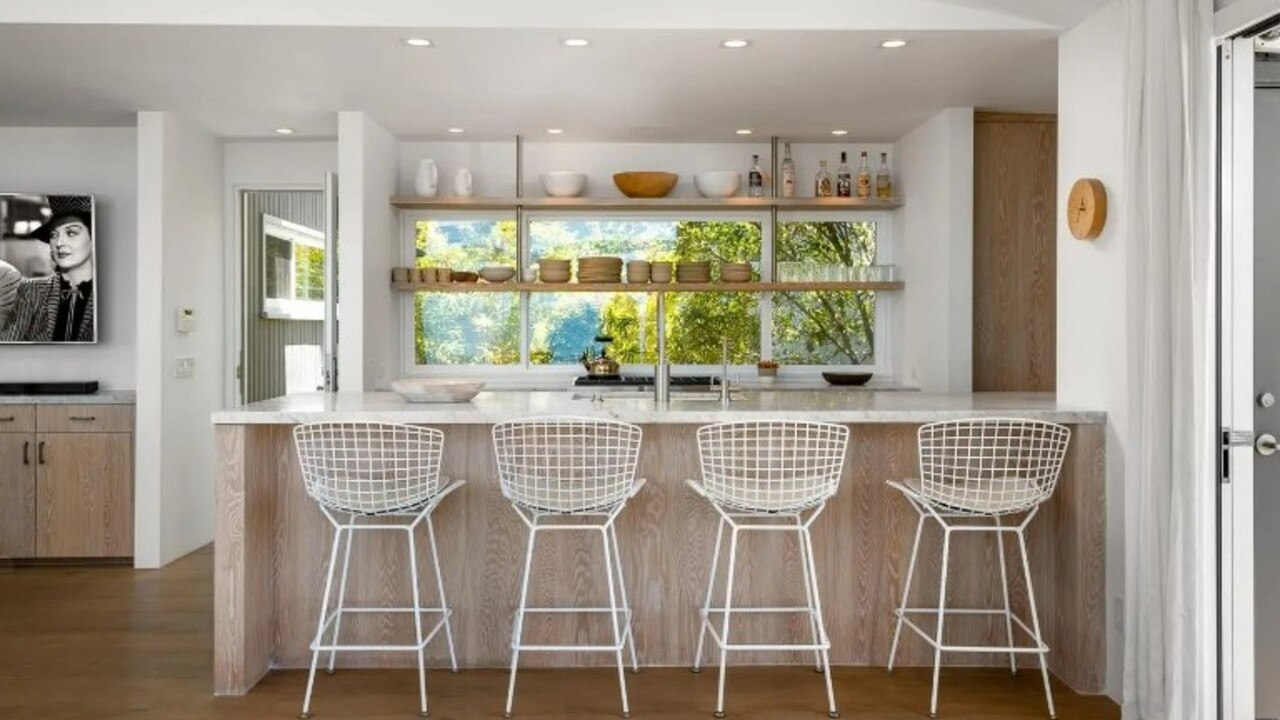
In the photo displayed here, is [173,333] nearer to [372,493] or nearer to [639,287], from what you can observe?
[639,287]

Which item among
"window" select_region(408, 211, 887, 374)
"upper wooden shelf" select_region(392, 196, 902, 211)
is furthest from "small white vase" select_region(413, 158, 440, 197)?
"window" select_region(408, 211, 887, 374)

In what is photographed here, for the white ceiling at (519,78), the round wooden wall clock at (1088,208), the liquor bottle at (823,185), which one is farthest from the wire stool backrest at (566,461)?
the liquor bottle at (823,185)

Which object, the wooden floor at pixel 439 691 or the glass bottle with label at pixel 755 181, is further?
the glass bottle with label at pixel 755 181

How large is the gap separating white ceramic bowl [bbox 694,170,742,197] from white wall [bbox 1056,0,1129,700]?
2.42 m

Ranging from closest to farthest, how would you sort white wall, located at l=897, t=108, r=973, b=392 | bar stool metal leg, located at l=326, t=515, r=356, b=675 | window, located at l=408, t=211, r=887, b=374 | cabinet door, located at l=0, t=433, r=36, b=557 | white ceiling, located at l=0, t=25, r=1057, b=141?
bar stool metal leg, located at l=326, t=515, r=356, b=675 < white ceiling, located at l=0, t=25, r=1057, b=141 < white wall, located at l=897, t=108, r=973, b=392 < cabinet door, located at l=0, t=433, r=36, b=557 < window, located at l=408, t=211, r=887, b=374

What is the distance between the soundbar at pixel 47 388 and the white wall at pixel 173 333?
1.35ft

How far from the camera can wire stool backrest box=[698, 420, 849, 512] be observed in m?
3.67

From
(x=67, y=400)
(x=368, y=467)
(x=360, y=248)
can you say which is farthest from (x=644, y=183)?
(x=67, y=400)

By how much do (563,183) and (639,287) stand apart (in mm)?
769

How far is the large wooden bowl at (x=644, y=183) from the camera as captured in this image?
6527mm

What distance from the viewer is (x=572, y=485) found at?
382 cm

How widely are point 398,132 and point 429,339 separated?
1302 millimetres

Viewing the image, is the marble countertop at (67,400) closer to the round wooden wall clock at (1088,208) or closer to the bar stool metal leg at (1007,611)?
the bar stool metal leg at (1007,611)

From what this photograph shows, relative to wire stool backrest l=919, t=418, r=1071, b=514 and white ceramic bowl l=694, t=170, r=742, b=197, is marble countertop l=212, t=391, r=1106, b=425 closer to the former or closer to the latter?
wire stool backrest l=919, t=418, r=1071, b=514
